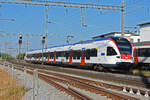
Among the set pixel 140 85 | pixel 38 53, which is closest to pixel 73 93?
pixel 140 85

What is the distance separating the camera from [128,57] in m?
19.5

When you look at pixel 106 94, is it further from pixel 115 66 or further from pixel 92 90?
pixel 115 66

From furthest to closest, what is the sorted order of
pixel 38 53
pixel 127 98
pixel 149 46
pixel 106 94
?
pixel 38 53, pixel 149 46, pixel 106 94, pixel 127 98

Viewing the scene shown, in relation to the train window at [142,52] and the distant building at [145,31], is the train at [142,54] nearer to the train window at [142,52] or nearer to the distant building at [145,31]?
the train window at [142,52]

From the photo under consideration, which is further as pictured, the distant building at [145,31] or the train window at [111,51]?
the distant building at [145,31]

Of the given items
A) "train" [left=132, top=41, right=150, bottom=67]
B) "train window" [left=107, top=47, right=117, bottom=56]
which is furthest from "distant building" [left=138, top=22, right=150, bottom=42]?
"train window" [left=107, top=47, right=117, bottom=56]

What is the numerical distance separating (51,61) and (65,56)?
662cm

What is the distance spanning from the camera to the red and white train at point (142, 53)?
72.6ft

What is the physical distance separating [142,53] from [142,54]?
132mm

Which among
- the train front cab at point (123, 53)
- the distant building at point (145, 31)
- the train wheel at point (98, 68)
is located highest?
the distant building at point (145, 31)

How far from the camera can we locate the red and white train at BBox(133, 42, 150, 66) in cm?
2212

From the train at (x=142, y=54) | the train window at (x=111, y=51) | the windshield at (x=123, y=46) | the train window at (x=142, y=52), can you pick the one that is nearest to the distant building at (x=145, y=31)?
the train at (x=142, y=54)

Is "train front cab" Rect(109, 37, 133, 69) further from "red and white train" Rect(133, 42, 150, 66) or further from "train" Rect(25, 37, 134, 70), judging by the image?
"red and white train" Rect(133, 42, 150, 66)

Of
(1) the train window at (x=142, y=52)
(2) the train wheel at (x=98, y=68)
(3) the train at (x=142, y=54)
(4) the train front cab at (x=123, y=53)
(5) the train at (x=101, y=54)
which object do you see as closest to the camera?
(4) the train front cab at (x=123, y=53)
